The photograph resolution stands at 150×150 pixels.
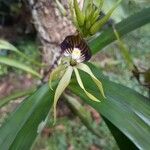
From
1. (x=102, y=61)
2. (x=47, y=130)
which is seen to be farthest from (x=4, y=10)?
(x=47, y=130)

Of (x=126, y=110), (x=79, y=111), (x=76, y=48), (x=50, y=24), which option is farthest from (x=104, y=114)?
(x=50, y=24)

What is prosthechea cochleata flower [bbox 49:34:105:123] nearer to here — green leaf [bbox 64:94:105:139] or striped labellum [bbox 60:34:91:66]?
striped labellum [bbox 60:34:91:66]

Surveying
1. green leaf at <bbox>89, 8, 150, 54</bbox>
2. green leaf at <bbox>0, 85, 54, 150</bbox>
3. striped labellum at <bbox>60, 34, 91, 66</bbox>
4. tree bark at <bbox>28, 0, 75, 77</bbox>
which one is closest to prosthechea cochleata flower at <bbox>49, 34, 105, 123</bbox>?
striped labellum at <bbox>60, 34, 91, 66</bbox>

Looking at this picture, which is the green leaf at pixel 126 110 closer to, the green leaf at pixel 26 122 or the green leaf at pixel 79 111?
the green leaf at pixel 26 122

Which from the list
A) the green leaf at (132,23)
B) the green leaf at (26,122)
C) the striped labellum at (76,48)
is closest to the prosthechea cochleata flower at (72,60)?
the striped labellum at (76,48)

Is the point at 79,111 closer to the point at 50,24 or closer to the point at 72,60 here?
the point at 50,24

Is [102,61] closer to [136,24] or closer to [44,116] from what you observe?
[136,24]
